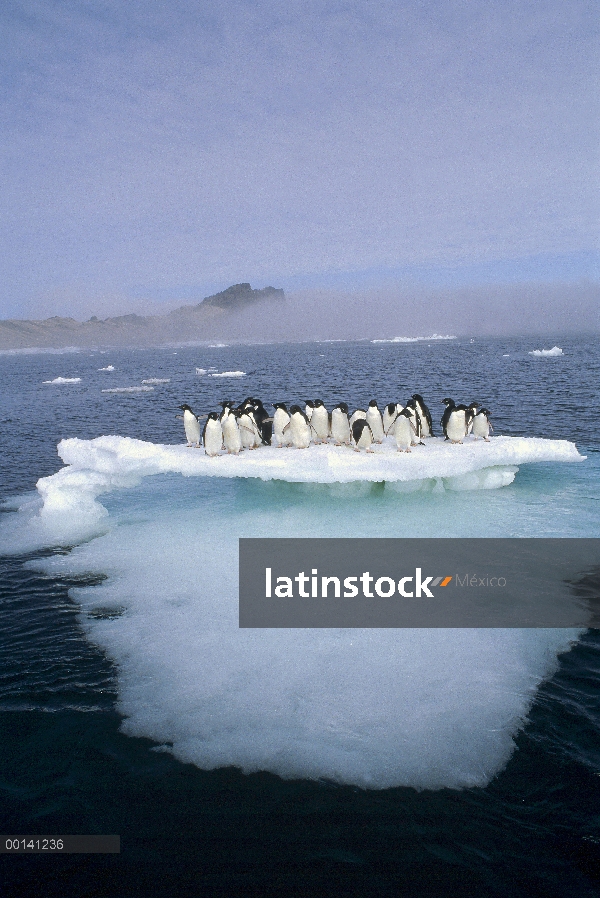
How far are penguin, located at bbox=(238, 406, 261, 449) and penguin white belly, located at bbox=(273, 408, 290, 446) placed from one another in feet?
1.53

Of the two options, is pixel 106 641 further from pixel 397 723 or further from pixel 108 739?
pixel 397 723

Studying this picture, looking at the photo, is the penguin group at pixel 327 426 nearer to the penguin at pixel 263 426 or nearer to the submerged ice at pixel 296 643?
the penguin at pixel 263 426

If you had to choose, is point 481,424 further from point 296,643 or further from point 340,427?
point 296,643

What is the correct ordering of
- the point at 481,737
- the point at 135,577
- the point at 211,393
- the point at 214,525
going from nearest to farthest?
the point at 481,737
the point at 135,577
the point at 214,525
the point at 211,393

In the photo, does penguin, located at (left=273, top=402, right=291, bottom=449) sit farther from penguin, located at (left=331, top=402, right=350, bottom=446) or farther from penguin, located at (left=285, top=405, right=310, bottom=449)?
penguin, located at (left=331, top=402, right=350, bottom=446)

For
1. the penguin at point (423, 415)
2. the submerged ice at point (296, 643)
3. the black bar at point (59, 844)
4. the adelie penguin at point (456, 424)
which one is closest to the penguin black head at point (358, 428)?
the submerged ice at point (296, 643)

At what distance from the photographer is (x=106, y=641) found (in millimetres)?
7059

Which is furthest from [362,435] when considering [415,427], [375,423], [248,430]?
[248,430]

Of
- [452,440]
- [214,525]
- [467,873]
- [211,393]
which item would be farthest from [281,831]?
[211,393]

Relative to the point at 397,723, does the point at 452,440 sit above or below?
above

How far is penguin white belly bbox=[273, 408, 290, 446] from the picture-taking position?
13.1m

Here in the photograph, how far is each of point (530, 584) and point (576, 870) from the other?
4012 millimetres

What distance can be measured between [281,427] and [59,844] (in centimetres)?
948

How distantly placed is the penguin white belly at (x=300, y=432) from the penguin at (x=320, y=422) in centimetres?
73
